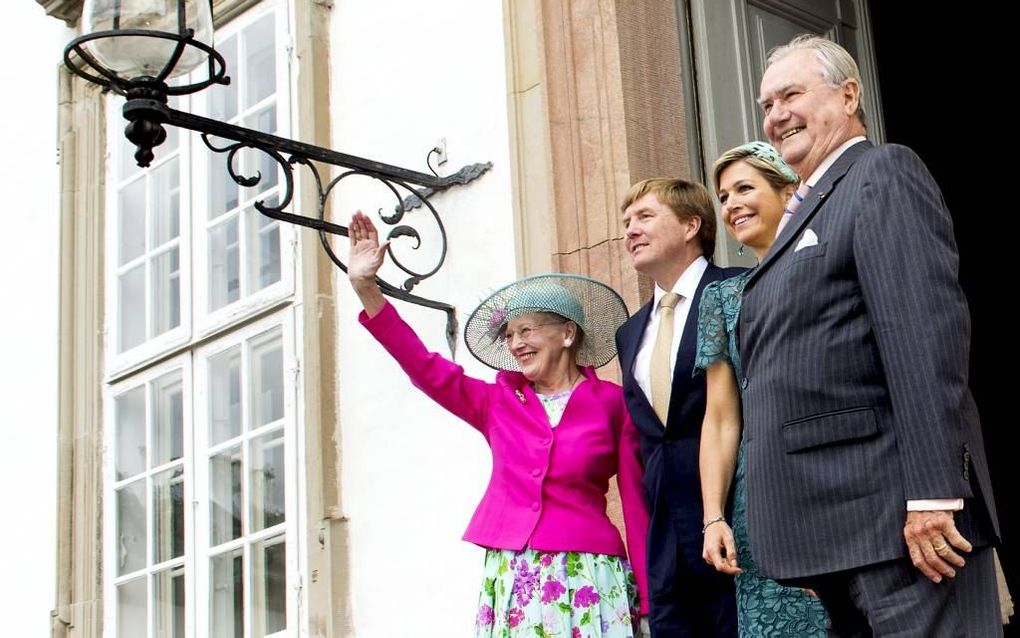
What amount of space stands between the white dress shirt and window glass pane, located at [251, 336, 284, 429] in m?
2.78

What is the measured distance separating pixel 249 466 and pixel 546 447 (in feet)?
9.02

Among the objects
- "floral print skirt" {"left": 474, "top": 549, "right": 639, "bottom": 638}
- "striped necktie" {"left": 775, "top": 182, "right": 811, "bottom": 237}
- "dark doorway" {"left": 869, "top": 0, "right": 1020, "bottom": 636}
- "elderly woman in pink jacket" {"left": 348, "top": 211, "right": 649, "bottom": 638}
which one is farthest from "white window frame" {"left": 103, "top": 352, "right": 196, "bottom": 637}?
"striped necktie" {"left": 775, "top": 182, "right": 811, "bottom": 237}

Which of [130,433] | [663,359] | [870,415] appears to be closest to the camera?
[870,415]

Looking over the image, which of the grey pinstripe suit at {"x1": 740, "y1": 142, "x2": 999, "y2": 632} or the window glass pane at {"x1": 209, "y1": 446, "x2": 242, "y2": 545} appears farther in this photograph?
the window glass pane at {"x1": 209, "y1": 446, "x2": 242, "y2": 545}

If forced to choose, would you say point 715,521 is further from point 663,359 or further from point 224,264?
point 224,264

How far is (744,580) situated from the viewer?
411 centimetres

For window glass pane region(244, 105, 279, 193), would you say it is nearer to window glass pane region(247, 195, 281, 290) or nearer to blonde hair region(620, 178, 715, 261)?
window glass pane region(247, 195, 281, 290)

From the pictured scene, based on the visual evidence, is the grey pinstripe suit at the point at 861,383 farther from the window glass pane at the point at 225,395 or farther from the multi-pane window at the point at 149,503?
the multi-pane window at the point at 149,503

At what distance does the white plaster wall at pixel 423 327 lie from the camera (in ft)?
20.3

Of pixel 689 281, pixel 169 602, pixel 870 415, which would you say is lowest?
pixel 870 415

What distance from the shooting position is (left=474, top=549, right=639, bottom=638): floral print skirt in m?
4.58

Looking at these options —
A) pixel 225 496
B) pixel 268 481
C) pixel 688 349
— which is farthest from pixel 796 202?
pixel 225 496

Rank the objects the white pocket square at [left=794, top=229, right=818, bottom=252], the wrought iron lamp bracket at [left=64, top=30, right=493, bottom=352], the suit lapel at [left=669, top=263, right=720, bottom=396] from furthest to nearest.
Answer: the wrought iron lamp bracket at [left=64, top=30, right=493, bottom=352], the suit lapel at [left=669, top=263, right=720, bottom=396], the white pocket square at [left=794, top=229, right=818, bottom=252]

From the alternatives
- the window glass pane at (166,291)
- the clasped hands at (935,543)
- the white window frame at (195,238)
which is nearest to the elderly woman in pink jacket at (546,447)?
the clasped hands at (935,543)
